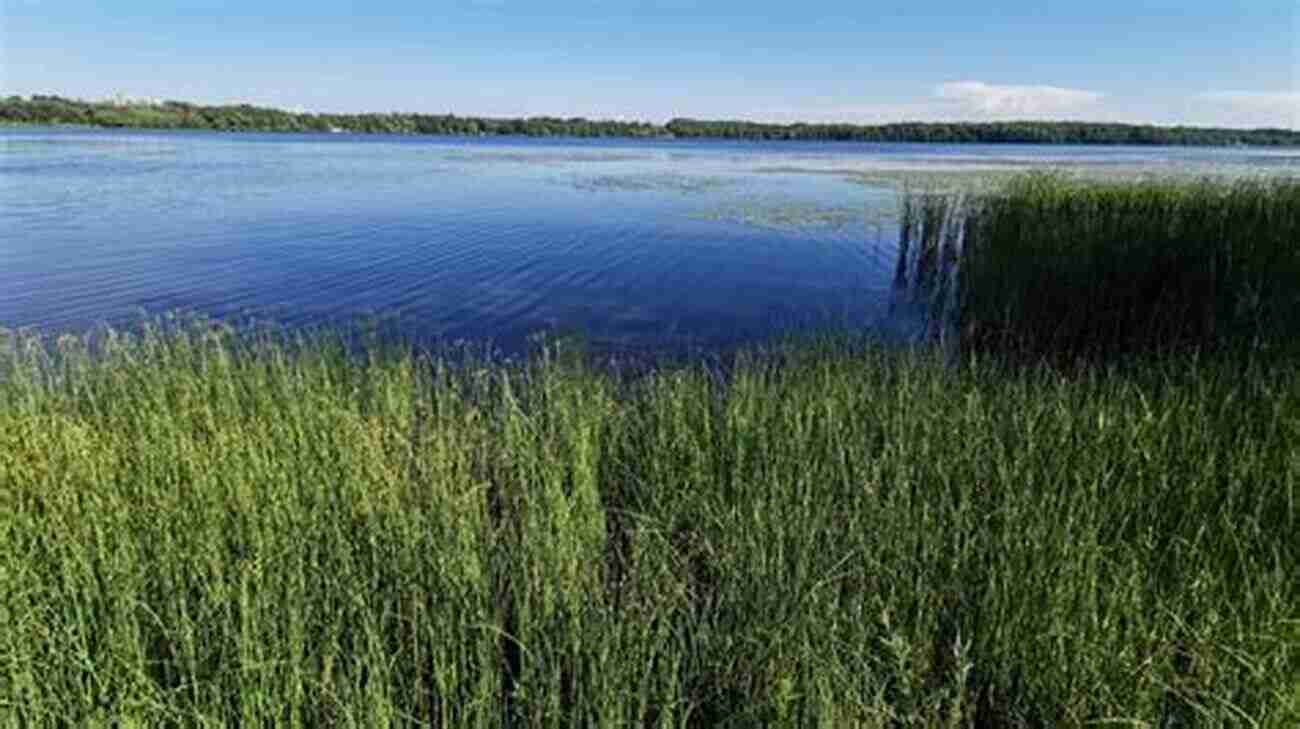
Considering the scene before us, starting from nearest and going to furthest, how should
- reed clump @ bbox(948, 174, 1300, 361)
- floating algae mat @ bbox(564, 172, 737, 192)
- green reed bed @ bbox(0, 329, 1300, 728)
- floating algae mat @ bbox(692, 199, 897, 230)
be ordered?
green reed bed @ bbox(0, 329, 1300, 728) → reed clump @ bbox(948, 174, 1300, 361) → floating algae mat @ bbox(692, 199, 897, 230) → floating algae mat @ bbox(564, 172, 737, 192)

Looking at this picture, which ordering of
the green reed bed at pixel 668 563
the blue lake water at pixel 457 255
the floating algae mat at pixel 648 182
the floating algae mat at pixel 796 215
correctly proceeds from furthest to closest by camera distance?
the floating algae mat at pixel 648 182 < the floating algae mat at pixel 796 215 < the blue lake water at pixel 457 255 < the green reed bed at pixel 668 563

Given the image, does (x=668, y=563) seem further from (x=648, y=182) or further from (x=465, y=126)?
(x=465, y=126)

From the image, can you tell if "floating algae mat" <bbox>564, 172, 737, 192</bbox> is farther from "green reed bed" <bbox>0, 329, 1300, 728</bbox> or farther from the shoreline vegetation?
"green reed bed" <bbox>0, 329, 1300, 728</bbox>

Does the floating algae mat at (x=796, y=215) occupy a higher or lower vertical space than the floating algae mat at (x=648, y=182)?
lower

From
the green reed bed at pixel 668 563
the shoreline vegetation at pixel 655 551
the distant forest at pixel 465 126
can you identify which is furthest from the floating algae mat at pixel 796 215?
the distant forest at pixel 465 126

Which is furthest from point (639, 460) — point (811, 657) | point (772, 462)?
point (811, 657)

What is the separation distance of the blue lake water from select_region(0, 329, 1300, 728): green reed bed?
5.38m

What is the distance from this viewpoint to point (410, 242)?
16750 mm

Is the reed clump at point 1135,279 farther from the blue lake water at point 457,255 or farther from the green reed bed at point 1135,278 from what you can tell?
the blue lake water at point 457,255

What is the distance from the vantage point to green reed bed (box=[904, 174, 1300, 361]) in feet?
25.9

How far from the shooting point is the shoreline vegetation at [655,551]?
9.59ft

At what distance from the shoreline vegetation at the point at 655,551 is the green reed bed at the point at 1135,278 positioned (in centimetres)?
215

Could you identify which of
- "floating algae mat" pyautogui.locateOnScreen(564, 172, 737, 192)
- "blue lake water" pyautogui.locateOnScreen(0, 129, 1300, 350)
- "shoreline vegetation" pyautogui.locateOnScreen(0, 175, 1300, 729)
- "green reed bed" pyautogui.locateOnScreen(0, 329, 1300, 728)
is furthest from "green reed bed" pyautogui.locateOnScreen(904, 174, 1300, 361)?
"floating algae mat" pyautogui.locateOnScreen(564, 172, 737, 192)

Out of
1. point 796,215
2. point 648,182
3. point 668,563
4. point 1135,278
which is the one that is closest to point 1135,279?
point 1135,278
